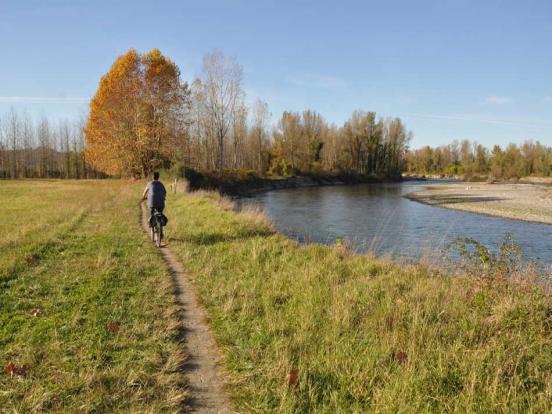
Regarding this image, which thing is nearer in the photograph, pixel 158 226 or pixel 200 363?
pixel 200 363

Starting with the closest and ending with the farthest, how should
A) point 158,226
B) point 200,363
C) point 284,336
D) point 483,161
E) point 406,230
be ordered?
point 200,363 → point 284,336 → point 158,226 → point 406,230 → point 483,161

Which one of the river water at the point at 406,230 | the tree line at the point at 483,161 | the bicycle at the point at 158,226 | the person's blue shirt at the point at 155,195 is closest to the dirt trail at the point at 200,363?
the bicycle at the point at 158,226

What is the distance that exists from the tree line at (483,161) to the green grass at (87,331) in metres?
114

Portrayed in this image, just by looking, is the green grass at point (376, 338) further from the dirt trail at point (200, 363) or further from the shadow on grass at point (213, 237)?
the shadow on grass at point (213, 237)

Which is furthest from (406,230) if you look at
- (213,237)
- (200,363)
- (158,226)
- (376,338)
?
(200,363)

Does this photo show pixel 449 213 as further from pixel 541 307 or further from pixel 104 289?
pixel 104 289

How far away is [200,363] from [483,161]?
429 ft

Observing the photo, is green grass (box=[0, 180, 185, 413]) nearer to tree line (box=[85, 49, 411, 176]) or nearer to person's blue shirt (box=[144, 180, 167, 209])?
person's blue shirt (box=[144, 180, 167, 209])

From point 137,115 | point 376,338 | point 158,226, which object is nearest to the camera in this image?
point 376,338

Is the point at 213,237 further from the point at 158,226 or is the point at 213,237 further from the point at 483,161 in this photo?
the point at 483,161

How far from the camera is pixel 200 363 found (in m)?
4.62

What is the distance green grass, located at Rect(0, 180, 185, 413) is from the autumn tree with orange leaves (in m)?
31.3

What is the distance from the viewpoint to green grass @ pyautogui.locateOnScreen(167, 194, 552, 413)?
378cm

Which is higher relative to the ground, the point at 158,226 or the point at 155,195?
the point at 155,195
